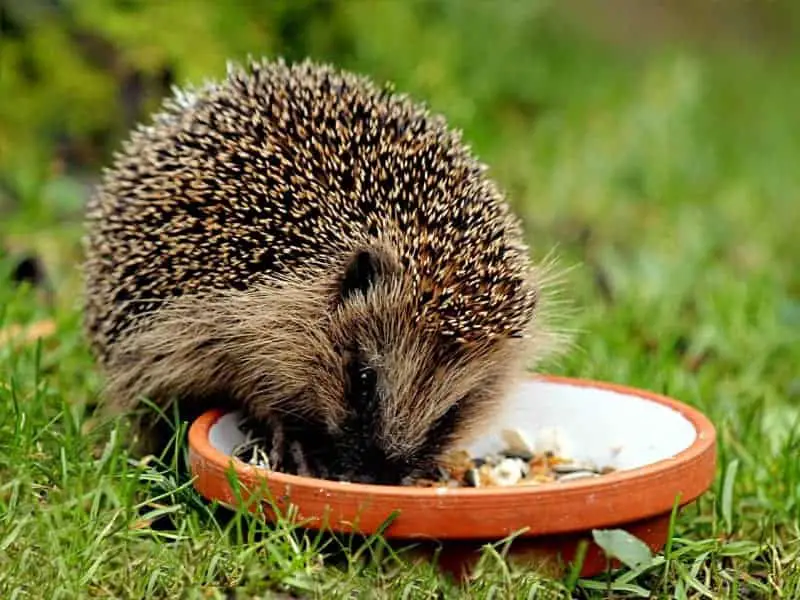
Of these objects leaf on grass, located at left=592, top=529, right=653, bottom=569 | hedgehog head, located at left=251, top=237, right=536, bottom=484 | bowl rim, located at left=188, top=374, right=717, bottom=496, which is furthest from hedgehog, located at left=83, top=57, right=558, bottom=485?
leaf on grass, located at left=592, top=529, right=653, bottom=569

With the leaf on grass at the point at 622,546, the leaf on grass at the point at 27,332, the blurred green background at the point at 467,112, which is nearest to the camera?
the leaf on grass at the point at 622,546

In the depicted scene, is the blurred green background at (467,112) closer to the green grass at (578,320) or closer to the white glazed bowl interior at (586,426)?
the green grass at (578,320)

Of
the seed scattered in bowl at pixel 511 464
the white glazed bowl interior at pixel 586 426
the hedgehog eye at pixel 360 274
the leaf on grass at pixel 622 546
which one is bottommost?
the seed scattered in bowl at pixel 511 464

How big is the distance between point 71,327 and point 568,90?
24.1ft

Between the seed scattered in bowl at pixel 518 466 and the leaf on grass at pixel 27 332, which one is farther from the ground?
the seed scattered in bowl at pixel 518 466

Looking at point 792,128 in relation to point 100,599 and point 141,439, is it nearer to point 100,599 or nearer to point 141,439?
point 141,439

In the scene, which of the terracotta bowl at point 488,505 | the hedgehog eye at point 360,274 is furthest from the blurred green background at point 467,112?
the terracotta bowl at point 488,505

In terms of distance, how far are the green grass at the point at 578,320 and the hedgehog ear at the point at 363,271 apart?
0.95 metres

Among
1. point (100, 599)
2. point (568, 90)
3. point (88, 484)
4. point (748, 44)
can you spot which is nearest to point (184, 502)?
point (88, 484)

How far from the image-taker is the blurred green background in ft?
27.4

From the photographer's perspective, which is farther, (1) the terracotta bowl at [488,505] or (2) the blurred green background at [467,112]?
(2) the blurred green background at [467,112]

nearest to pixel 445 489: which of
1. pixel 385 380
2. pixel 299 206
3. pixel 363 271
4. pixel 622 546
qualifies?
pixel 622 546

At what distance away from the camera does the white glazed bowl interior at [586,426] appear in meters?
4.71

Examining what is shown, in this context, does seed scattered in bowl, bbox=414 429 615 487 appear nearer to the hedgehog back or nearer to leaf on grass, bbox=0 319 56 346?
the hedgehog back
